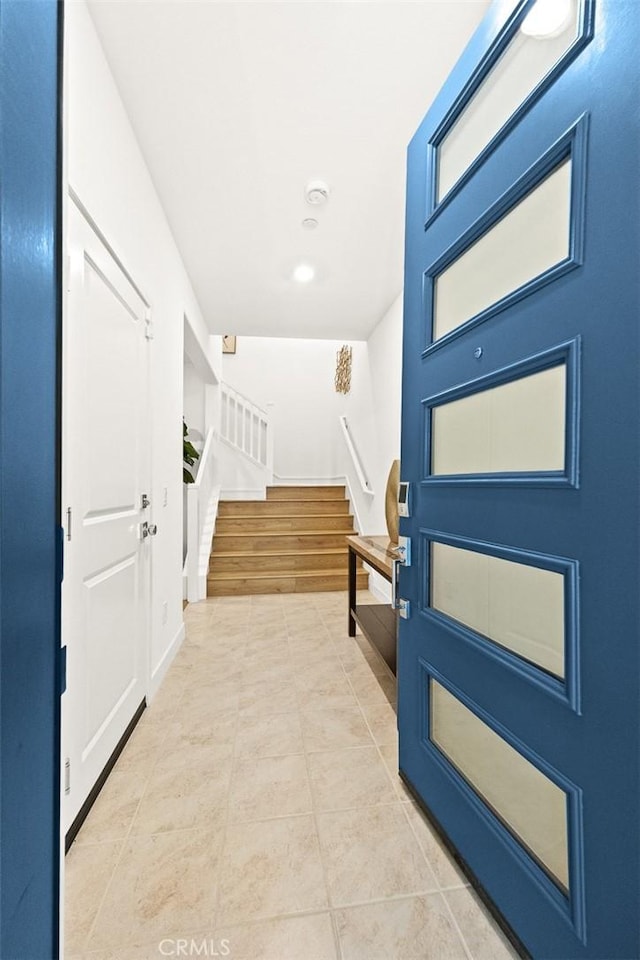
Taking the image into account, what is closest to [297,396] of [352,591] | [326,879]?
[352,591]

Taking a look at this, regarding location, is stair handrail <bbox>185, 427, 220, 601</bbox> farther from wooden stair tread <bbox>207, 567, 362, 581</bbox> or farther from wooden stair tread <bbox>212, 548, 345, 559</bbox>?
wooden stair tread <bbox>212, 548, 345, 559</bbox>

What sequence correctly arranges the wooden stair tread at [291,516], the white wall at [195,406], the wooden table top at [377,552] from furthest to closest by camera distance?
the white wall at [195,406], the wooden stair tread at [291,516], the wooden table top at [377,552]

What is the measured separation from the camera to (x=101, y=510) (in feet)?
5.09

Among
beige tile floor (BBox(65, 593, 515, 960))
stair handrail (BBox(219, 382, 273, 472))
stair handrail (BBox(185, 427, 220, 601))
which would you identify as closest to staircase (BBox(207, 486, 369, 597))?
stair handrail (BBox(185, 427, 220, 601))

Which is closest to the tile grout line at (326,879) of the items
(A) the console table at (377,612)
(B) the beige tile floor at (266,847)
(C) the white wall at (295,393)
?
(B) the beige tile floor at (266,847)

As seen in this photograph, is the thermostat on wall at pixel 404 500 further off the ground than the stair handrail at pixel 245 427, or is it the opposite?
the stair handrail at pixel 245 427

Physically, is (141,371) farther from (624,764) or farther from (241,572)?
(241,572)

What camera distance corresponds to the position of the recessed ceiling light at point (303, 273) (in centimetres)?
→ 296

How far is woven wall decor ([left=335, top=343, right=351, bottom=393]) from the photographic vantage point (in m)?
5.64

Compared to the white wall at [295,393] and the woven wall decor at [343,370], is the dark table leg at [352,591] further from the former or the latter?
the white wall at [295,393]

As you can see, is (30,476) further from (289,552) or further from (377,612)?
(289,552)

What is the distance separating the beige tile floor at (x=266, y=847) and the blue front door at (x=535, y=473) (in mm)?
170

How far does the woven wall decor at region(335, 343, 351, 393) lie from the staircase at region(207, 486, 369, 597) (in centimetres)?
168

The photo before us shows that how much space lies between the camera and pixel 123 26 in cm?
138
